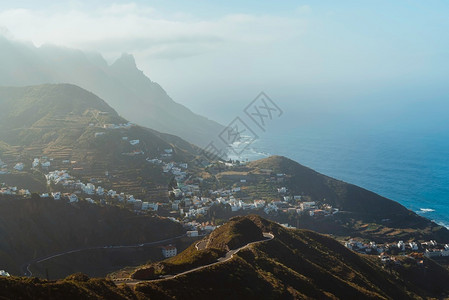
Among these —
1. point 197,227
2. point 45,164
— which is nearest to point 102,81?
point 45,164

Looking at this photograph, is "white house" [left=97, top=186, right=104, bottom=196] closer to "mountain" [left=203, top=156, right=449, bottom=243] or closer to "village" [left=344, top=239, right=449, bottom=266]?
"mountain" [left=203, top=156, right=449, bottom=243]

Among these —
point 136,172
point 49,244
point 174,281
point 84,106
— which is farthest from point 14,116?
point 174,281

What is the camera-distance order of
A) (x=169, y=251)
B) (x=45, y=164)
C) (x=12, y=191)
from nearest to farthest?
(x=169, y=251), (x=12, y=191), (x=45, y=164)

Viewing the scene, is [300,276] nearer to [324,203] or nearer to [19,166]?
[324,203]

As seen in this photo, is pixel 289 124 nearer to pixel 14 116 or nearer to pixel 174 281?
pixel 14 116

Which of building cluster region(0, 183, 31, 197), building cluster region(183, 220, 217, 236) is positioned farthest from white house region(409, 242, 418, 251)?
building cluster region(0, 183, 31, 197)

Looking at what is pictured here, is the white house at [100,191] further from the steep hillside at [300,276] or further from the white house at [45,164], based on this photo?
the steep hillside at [300,276]
